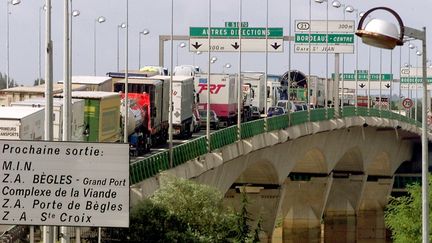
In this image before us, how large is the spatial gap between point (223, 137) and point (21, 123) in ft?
72.5

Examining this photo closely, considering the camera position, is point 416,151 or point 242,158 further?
point 416,151

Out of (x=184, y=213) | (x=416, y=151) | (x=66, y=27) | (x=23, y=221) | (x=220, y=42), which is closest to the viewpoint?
(x=23, y=221)

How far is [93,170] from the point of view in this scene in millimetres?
30125

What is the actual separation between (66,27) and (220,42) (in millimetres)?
40407

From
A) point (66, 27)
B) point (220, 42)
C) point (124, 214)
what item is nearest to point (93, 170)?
point (124, 214)

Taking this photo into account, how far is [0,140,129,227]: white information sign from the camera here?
29.8 metres

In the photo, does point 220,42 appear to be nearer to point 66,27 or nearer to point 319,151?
point 319,151

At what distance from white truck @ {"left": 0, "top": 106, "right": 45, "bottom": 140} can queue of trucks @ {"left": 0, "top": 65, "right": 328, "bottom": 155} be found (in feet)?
0.10

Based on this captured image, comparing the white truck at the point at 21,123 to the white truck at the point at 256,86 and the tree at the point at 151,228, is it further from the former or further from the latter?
the white truck at the point at 256,86

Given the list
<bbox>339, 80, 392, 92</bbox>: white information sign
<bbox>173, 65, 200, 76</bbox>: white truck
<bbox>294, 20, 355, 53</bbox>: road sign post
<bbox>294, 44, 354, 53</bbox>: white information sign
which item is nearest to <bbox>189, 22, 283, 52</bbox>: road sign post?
<bbox>294, 20, 355, 53</bbox>: road sign post

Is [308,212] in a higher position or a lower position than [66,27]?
lower

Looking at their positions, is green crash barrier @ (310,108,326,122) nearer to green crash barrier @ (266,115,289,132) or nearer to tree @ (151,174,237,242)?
green crash barrier @ (266,115,289,132)

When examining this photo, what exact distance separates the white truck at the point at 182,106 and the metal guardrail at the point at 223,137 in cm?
616

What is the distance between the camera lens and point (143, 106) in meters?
71.1
